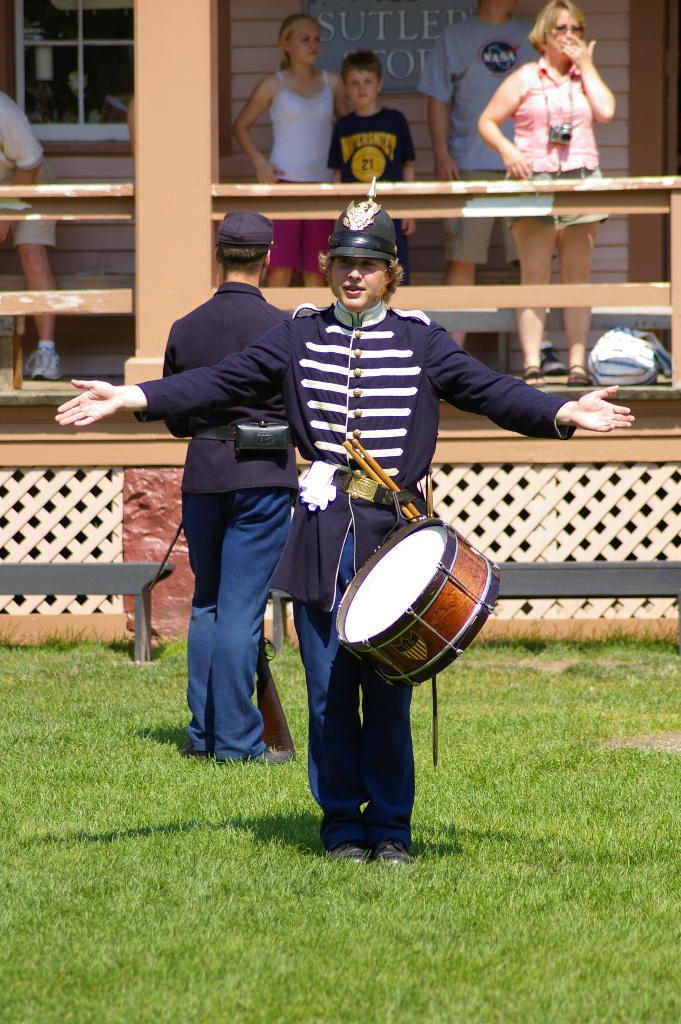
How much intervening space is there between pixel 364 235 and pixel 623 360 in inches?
188

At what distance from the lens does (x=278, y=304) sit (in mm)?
9086

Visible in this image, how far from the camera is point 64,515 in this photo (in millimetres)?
9164

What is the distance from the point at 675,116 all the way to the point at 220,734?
690 cm

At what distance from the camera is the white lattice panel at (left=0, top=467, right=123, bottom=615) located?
915cm

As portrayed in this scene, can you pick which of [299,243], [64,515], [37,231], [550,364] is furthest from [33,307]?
[550,364]

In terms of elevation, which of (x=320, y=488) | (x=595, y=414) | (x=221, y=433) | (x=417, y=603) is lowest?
(x=417, y=603)

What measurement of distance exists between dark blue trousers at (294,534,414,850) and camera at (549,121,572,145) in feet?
17.5

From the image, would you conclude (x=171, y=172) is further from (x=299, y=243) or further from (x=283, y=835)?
(x=283, y=835)

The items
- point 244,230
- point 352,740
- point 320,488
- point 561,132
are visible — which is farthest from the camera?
point 561,132

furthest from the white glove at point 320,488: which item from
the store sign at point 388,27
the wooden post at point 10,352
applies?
the store sign at point 388,27

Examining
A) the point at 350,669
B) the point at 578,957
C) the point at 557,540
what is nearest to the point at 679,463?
the point at 557,540

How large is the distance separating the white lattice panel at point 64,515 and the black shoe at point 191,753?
118 inches

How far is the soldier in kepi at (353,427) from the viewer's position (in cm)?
457

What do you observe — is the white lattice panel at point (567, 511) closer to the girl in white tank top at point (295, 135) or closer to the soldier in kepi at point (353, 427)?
the girl in white tank top at point (295, 135)
